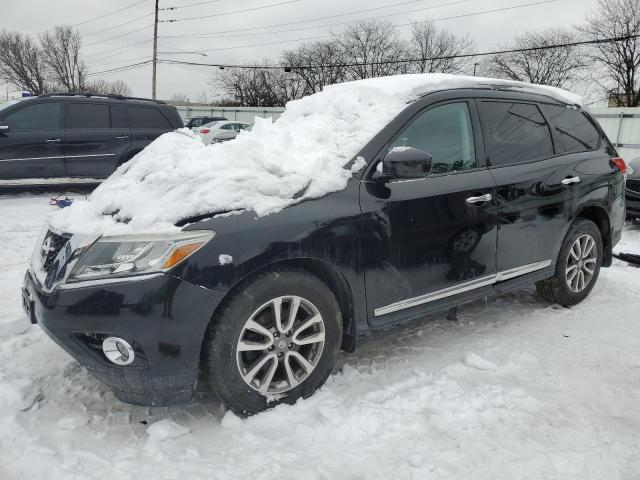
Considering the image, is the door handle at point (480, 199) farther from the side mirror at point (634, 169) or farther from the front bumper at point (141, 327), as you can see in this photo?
the side mirror at point (634, 169)

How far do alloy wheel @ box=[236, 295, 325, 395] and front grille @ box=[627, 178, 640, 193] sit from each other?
23.0 feet

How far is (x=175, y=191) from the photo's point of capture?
8.36 feet

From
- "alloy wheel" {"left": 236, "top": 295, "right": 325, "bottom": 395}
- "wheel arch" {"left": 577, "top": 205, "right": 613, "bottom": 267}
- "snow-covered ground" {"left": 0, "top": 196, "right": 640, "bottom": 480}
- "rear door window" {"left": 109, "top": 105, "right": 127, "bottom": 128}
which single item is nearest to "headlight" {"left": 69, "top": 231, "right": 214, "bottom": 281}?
"alloy wheel" {"left": 236, "top": 295, "right": 325, "bottom": 395}

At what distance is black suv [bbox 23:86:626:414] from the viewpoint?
7.46 feet

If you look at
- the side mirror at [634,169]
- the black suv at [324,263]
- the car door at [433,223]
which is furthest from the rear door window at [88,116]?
the side mirror at [634,169]

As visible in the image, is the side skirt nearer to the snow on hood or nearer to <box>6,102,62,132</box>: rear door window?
the snow on hood

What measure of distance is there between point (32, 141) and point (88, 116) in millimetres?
1101

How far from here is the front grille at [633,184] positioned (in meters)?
7.67

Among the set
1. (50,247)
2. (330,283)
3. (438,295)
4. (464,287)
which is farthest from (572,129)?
(50,247)

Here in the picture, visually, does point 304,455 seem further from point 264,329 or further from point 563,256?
point 563,256

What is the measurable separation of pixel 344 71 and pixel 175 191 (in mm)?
54030

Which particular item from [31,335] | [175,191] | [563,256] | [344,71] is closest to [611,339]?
[563,256]

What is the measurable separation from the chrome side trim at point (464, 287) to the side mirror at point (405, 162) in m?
0.76

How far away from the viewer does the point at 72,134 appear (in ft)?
29.1
